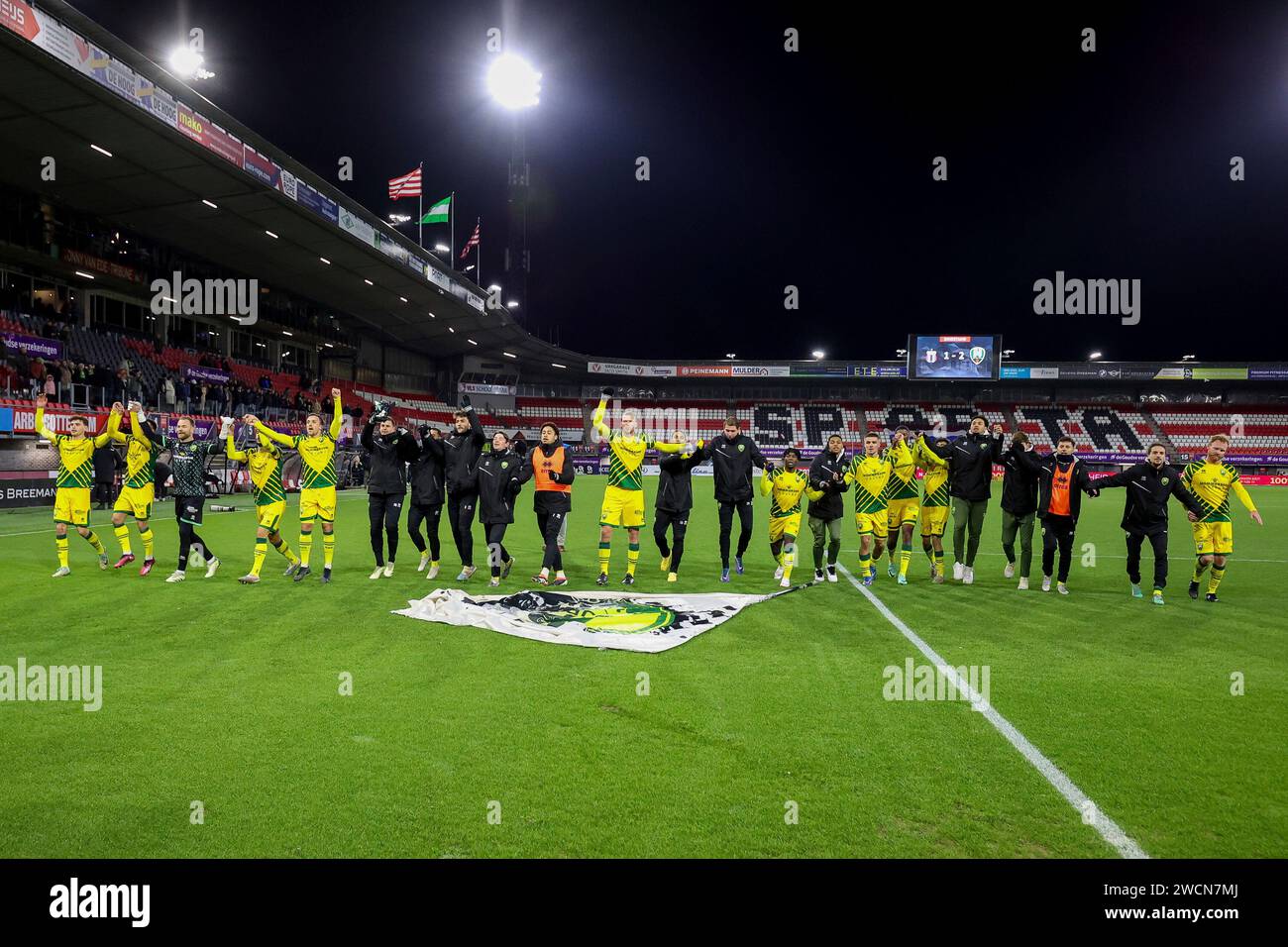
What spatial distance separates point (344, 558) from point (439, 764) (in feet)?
29.1

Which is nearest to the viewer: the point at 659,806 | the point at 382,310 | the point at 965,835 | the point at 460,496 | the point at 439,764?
the point at 965,835

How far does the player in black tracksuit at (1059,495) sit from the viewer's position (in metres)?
9.72

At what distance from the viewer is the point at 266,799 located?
3438 millimetres

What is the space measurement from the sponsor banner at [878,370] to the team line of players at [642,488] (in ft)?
163

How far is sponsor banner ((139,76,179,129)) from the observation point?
60.5 ft

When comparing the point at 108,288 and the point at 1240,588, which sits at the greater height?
the point at 108,288

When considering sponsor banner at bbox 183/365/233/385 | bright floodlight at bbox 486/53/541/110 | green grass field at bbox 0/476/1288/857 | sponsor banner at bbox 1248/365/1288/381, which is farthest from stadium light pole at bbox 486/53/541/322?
sponsor banner at bbox 1248/365/1288/381

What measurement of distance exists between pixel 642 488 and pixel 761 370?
5203cm

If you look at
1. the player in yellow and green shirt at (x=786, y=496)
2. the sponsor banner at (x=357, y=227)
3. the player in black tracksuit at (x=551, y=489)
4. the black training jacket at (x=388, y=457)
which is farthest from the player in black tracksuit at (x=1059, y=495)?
the sponsor banner at (x=357, y=227)

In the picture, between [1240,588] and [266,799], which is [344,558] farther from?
[1240,588]

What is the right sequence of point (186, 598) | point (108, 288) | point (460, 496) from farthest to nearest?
point (108, 288) → point (460, 496) → point (186, 598)

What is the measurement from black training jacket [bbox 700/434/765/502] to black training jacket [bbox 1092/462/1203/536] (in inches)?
182

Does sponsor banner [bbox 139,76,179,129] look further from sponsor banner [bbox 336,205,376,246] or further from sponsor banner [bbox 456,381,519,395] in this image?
sponsor banner [bbox 456,381,519,395]
